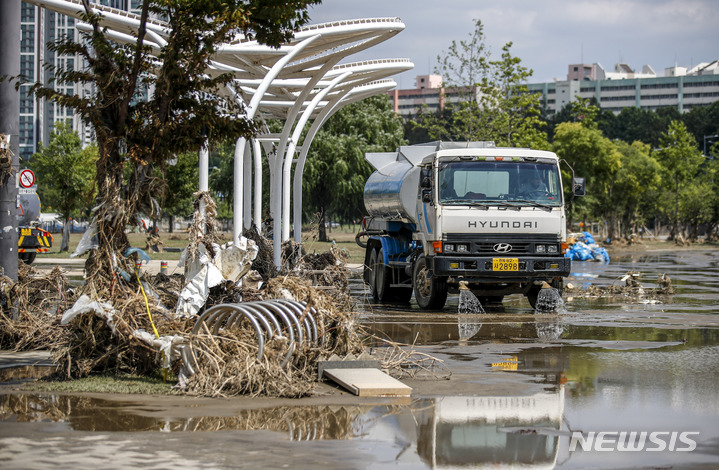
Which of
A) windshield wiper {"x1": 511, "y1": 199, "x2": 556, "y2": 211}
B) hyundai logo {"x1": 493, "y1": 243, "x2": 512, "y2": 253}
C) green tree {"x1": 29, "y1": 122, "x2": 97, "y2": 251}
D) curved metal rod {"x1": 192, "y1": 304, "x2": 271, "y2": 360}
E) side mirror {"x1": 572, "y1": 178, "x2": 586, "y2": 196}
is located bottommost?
Result: curved metal rod {"x1": 192, "y1": 304, "x2": 271, "y2": 360}

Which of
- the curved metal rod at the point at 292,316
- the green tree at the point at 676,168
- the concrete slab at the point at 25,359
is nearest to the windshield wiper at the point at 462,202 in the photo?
the curved metal rod at the point at 292,316

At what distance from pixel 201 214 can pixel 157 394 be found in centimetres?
267

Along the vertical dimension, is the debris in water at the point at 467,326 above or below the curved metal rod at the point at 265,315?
below

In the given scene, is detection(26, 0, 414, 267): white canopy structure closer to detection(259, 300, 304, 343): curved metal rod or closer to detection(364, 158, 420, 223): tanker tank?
detection(364, 158, 420, 223): tanker tank

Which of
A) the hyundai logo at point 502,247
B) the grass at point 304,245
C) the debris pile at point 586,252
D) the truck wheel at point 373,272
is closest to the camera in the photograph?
the hyundai logo at point 502,247

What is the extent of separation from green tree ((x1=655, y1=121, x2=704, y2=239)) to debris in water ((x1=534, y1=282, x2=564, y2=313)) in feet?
167

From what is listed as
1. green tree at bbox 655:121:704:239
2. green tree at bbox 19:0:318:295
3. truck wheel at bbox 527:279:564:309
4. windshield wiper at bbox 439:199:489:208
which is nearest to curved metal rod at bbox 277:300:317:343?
green tree at bbox 19:0:318:295

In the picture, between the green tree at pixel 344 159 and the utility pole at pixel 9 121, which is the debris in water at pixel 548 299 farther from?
the green tree at pixel 344 159

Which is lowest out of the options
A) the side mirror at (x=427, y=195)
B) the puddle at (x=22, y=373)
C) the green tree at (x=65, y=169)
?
the puddle at (x=22, y=373)

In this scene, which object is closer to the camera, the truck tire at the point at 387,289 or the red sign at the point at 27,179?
the truck tire at the point at 387,289

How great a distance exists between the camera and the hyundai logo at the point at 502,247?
16750 millimetres

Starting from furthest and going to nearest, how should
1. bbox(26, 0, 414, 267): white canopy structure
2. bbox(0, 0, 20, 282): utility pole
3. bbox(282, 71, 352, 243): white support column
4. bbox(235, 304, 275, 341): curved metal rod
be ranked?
bbox(282, 71, 352, 243): white support column < bbox(26, 0, 414, 267): white canopy structure < bbox(0, 0, 20, 282): utility pole < bbox(235, 304, 275, 341): curved metal rod

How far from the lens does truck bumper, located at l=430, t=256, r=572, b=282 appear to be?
1662 centimetres

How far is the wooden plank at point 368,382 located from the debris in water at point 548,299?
337 inches
